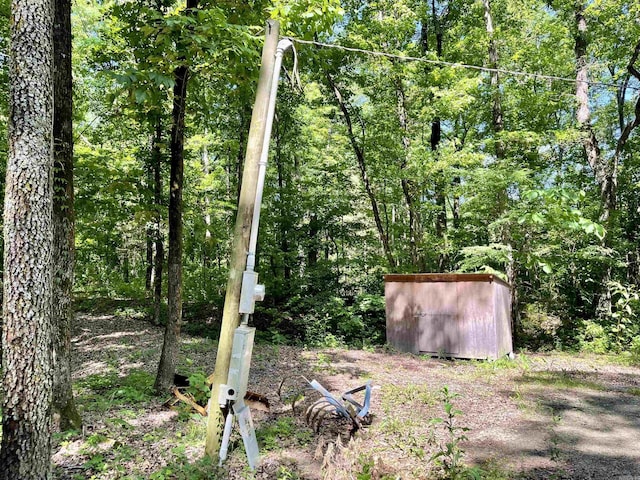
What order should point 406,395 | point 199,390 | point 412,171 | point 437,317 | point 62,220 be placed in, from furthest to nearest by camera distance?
point 412,171 → point 437,317 → point 406,395 → point 199,390 → point 62,220

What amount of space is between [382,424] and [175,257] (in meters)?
3.10

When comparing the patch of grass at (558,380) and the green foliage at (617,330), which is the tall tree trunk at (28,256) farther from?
the green foliage at (617,330)

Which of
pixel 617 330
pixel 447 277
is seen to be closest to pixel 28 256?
pixel 447 277

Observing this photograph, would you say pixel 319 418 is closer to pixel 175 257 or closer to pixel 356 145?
pixel 175 257

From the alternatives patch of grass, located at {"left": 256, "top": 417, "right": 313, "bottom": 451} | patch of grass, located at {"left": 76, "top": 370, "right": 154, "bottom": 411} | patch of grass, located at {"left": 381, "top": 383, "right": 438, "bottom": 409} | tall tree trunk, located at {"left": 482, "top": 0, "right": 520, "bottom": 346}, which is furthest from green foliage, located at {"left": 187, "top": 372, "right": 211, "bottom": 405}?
tall tree trunk, located at {"left": 482, "top": 0, "right": 520, "bottom": 346}

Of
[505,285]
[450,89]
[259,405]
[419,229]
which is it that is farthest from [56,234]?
[419,229]

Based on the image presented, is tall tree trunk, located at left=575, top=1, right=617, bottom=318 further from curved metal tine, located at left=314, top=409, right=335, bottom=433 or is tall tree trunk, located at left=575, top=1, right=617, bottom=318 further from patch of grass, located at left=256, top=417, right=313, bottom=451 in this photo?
patch of grass, located at left=256, top=417, right=313, bottom=451

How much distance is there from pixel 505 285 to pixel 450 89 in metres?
5.23

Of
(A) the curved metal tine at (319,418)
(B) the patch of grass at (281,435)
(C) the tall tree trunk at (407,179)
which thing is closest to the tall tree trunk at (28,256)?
(B) the patch of grass at (281,435)

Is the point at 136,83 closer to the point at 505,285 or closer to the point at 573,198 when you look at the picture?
the point at 573,198

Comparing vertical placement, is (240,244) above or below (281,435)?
above

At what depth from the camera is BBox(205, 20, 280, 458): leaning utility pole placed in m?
3.23

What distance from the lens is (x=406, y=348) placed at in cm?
977

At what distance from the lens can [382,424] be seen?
15.1ft
